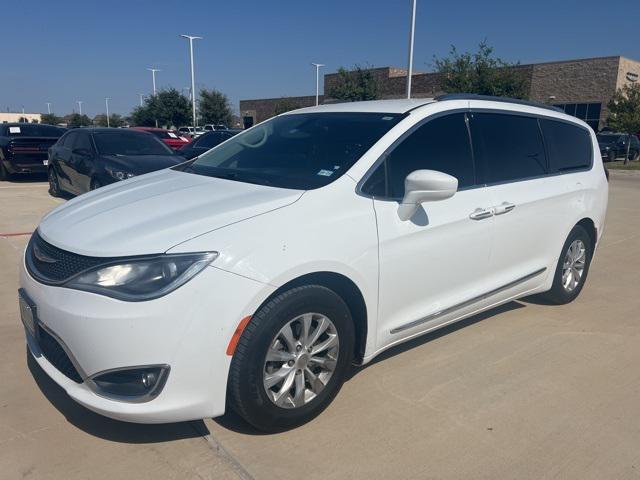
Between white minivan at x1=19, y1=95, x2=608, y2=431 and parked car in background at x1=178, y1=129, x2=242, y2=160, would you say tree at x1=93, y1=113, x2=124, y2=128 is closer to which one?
parked car in background at x1=178, y1=129, x2=242, y2=160

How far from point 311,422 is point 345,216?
1.16 meters

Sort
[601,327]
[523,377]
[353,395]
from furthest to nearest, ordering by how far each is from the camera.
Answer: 1. [601,327]
2. [523,377]
3. [353,395]

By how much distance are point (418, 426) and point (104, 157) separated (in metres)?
7.36

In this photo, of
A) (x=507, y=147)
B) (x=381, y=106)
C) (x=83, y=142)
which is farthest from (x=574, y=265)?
(x=83, y=142)

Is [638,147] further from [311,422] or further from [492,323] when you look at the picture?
[311,422]

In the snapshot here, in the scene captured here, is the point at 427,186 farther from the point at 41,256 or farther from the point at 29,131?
the point at 29,131

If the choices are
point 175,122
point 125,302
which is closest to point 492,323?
point 125,302

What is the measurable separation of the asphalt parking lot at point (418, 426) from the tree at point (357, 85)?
95.7ft

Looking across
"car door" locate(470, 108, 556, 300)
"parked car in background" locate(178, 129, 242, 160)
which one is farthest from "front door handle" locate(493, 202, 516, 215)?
"parked car in background" locate(178, 129, 242, 160)

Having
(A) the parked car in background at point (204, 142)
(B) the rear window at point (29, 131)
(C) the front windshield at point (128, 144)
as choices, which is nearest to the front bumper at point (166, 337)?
(C) the front windshield at point (128, 144)

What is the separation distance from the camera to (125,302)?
2.33m

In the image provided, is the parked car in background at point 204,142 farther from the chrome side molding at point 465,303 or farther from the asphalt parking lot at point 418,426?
the chrome side molding at point 465,303

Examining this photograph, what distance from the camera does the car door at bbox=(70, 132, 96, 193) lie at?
8781 mm

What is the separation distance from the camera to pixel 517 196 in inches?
154
